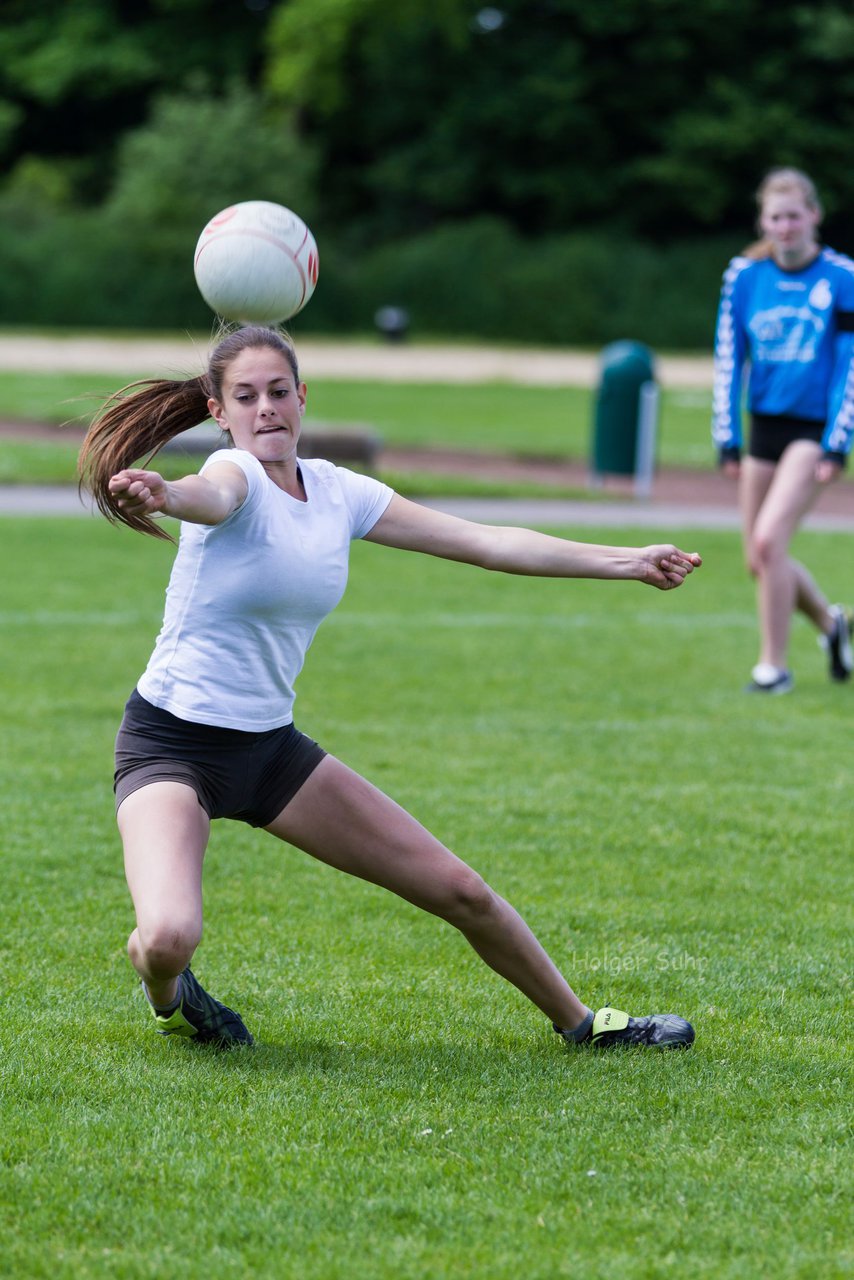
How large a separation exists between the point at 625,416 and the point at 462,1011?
14.7 meters

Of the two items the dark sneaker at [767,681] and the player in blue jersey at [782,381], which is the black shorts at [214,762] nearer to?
the player in blue jersey at [782,381]

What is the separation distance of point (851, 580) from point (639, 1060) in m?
9.09

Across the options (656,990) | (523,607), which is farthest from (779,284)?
(656,990)

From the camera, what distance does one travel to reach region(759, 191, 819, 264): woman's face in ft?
28.3

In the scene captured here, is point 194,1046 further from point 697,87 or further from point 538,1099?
point 697,87

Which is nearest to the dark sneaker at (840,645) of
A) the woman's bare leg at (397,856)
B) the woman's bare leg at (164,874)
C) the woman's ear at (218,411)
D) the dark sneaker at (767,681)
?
the dark sneaker at (767,681)

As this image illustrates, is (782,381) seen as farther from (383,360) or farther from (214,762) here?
(383,360)

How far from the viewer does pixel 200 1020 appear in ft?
14.2

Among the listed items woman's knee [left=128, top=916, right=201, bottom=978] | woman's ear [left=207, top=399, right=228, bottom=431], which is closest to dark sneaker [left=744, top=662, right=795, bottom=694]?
woman's ear [left=207, top=399, right=228, bottom=431]

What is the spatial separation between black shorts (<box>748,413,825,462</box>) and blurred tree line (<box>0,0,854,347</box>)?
1476 inches

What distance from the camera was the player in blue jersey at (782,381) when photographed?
348 inches

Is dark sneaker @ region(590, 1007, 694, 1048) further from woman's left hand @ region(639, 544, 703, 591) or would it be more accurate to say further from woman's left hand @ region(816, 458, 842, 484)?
woman's left hand @ region(816, 458, 842, 484)

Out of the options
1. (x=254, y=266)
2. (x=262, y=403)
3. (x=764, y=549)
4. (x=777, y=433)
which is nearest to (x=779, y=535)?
(x=764, y=549)

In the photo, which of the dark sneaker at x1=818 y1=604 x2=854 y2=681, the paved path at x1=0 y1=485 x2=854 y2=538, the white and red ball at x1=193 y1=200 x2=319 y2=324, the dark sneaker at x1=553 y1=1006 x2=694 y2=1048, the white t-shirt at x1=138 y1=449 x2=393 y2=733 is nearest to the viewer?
the white t-shirt at x1=138 y1=449 x2=393 y2=733
